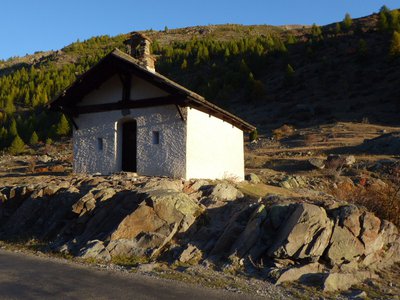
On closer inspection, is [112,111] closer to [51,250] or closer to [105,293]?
[51,250]

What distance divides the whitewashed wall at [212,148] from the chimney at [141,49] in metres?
4.12

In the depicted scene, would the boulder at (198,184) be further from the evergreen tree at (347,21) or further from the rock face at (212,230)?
the evergreen tree at (347,21)

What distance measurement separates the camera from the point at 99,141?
17.5 metres

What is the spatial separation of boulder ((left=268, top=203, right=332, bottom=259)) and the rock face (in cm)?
2

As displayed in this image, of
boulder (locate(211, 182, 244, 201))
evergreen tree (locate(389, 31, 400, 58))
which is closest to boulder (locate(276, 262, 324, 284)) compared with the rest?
boulder (locate(211, 182, 244, 201))

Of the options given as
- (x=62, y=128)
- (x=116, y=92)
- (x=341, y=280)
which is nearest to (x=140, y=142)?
(x=116, y=92)

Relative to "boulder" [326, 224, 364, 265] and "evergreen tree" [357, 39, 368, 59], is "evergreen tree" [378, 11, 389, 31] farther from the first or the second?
"boulder" [326, 224, 364, 265]

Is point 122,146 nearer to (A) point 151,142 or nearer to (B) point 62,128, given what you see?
(A) point 151,142

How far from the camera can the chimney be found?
61.1 ft

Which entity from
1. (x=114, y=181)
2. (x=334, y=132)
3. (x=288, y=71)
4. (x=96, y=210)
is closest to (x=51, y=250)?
(x=96, y=210)

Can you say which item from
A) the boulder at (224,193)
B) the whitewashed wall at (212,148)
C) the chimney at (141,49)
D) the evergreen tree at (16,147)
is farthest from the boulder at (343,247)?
the evergreen tree at (16,147)

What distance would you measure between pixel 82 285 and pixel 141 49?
527 inches

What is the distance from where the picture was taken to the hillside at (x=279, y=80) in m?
50.7

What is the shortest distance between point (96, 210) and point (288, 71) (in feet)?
184
